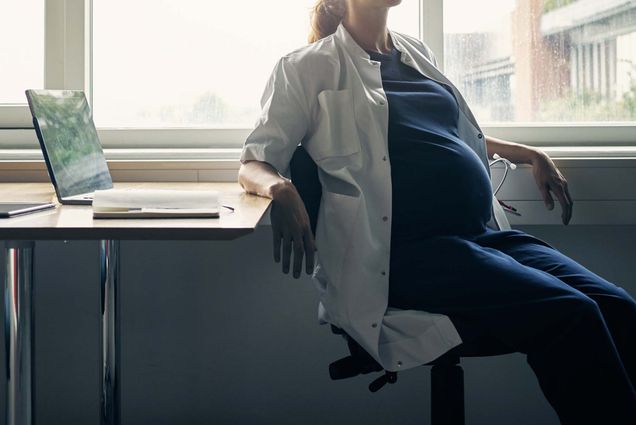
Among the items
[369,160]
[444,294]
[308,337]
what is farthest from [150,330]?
[444,294]

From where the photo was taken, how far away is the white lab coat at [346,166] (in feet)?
5.00

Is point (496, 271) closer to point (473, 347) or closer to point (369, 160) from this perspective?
point (473, 347)

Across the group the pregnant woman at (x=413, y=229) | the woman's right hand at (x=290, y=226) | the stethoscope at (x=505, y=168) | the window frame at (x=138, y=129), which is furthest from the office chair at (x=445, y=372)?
the window frame at (x=138, y=129)

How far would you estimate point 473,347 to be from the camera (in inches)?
57.1

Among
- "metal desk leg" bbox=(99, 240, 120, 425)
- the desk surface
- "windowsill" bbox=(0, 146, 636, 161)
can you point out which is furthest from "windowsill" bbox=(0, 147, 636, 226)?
the desk surface

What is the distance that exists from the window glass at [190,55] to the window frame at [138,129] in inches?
1.7

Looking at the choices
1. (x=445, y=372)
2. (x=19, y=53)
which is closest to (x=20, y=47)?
(x=19, y=53)

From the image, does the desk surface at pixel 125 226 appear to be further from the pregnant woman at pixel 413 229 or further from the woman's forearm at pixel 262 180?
the pregnant woman at pixel 413 229

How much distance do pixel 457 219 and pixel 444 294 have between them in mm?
223

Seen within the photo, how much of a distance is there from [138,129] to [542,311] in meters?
1.39

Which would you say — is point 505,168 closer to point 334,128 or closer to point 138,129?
point 334,128

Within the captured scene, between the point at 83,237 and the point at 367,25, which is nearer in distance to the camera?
the point at 83,237

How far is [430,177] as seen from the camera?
170 centimetres

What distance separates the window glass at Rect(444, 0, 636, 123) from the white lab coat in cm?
67
